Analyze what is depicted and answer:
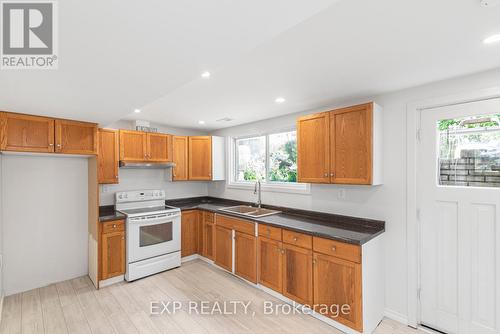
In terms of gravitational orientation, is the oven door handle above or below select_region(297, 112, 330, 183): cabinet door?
below

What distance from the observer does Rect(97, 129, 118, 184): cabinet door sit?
3.35 m

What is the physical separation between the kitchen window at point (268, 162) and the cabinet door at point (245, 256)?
Answer: 0.90m

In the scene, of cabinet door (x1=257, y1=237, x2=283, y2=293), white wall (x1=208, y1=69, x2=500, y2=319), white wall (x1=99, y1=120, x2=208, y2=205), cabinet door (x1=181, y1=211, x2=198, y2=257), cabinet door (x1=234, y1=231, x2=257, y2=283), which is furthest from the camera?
cabinet door (x1=181, y1=211, x2=198, y2=257)

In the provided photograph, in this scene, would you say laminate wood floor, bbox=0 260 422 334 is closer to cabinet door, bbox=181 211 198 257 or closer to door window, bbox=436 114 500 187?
cabinet door, bbox=181 211 198 257

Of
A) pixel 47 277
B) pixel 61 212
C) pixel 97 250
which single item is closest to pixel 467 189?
pixel 97 250

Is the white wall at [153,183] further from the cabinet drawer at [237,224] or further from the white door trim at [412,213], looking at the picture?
the white door trim at [412,213]

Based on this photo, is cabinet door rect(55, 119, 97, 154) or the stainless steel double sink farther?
the stainless steel double sink

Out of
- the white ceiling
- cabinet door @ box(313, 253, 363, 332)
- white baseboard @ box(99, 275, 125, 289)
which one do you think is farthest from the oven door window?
cabinet door @ box(313, 253, 363, 332)

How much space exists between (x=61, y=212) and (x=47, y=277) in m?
0.85

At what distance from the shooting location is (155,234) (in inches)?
139

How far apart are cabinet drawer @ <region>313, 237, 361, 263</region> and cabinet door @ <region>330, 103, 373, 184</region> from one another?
65 centimetres

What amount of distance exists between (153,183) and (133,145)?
2.64ft

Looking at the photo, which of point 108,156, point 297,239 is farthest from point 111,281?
point 297,239

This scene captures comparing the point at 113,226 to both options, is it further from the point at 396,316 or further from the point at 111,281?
the point at 396,316
